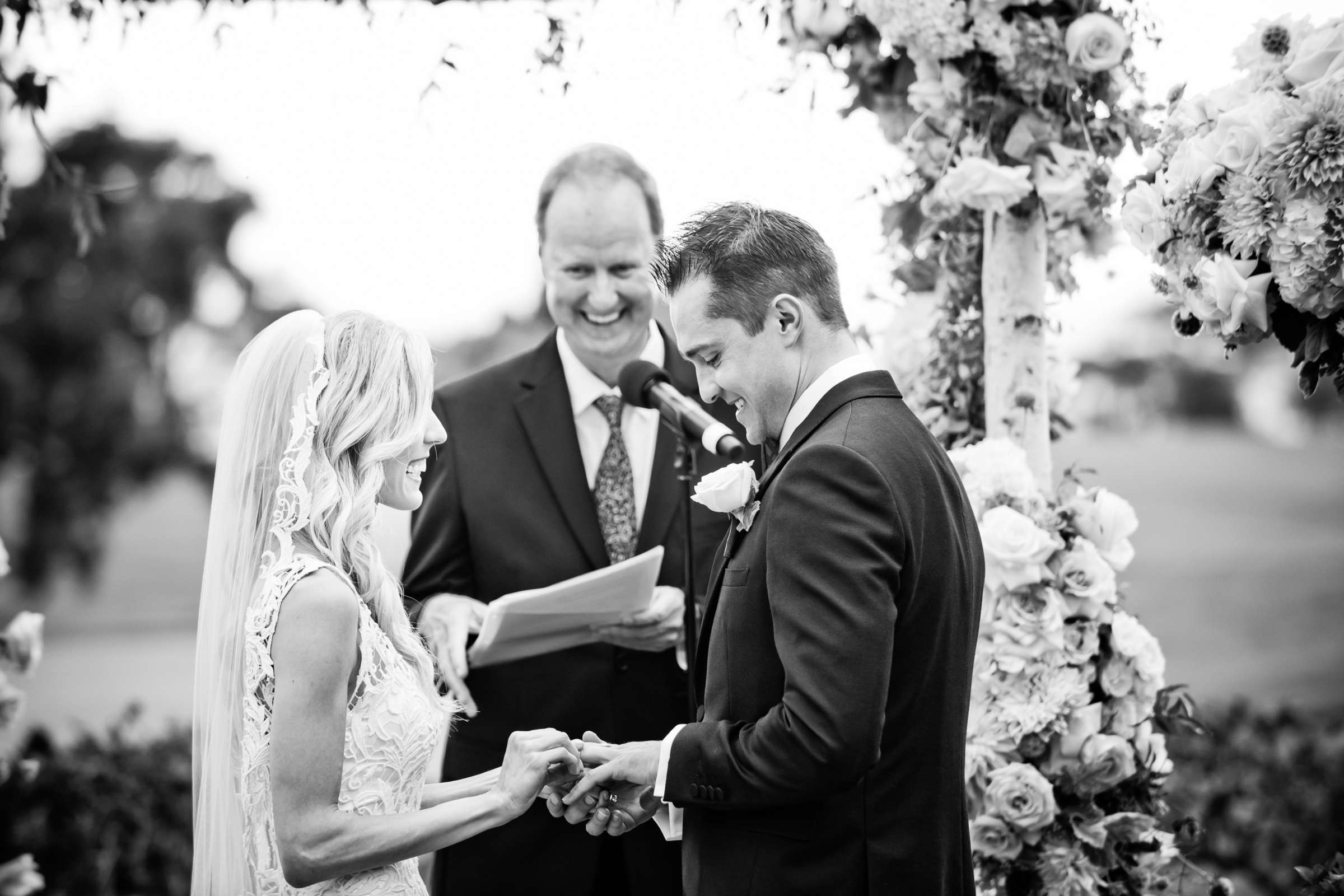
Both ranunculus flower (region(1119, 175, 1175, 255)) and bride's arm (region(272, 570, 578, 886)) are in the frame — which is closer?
bride's arm (region(272, 570, 578, 886))

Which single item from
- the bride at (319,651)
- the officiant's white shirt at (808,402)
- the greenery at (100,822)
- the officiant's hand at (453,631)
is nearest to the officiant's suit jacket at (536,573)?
the officiant's hand at (453,631)

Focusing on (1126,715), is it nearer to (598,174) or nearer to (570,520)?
(570,520)

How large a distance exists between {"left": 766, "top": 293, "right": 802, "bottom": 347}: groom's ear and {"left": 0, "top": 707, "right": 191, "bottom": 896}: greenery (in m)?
4.73

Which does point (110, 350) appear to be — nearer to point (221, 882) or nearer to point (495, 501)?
point (495, 501)

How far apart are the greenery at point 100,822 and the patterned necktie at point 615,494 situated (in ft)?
11.0

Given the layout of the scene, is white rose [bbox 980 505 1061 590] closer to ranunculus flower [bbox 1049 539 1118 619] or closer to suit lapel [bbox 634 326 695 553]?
ranunculus flower [bbox 1049 539 1118 619]

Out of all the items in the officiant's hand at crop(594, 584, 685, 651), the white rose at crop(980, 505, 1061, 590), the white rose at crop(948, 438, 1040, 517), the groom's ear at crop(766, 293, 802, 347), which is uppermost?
the groom's ear at crop(766, 293, 802, 347)

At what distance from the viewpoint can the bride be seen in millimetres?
2277

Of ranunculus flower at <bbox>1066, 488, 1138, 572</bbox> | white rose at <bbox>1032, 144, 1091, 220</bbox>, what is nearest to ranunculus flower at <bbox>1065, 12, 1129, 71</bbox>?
white rose at <bbox>1032, 144, 1091, 220</bbox>

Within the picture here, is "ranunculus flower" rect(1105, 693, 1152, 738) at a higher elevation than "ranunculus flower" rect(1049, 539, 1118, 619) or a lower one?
lower

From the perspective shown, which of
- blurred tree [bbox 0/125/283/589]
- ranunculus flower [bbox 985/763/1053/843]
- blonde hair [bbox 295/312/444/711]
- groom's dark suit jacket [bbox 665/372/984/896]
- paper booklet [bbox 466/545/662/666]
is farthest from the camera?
blurred tree [bbox 0/125/283/589]

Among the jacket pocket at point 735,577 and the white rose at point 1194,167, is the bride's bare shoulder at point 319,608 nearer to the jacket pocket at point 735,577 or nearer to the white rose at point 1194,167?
the jacket pocket at point 735,577

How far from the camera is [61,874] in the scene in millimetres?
5406

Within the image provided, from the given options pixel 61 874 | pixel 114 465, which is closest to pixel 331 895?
pixel 61 874
